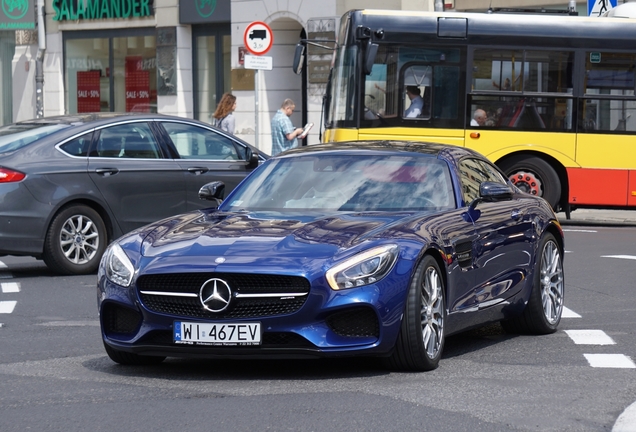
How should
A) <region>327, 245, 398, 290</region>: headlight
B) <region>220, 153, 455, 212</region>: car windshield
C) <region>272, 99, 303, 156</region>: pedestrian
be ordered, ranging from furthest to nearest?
<region>272, 99, 303, 156</region>: pedestrian → <region>220, 153, 455, 212</region>: car windshield → <region>327, 245, 398, 290</region>: headlight

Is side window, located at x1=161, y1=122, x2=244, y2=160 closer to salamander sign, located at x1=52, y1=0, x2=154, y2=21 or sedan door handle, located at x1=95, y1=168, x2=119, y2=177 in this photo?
sedan door handle, located at x1=95, y1=168, x2=119, y2=177

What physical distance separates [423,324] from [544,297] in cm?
205

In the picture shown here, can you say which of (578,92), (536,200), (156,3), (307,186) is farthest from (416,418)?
(156,3)

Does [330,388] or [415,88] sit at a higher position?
[415,88]

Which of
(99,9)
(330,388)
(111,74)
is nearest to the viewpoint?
(330,388)

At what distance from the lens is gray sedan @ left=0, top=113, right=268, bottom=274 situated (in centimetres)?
1185

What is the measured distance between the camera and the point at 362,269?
6559 millimetres

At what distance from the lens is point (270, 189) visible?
8.18 metres

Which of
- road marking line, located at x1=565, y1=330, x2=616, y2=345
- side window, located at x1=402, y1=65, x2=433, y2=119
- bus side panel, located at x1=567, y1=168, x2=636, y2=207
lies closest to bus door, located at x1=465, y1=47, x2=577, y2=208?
bus side panel, located at x1=567, y1=168, x2=636, y2=207

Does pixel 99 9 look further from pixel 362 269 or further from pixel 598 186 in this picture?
pixel 362 269

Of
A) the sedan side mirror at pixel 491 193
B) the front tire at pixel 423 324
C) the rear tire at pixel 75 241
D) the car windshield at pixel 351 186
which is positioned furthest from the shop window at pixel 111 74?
the front tire at pixel 423 324

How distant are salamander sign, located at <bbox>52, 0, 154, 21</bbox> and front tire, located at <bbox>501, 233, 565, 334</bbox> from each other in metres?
24.2

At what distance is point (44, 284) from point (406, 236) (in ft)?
18.6

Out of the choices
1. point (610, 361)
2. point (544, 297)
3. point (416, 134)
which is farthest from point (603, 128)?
point (610, 361)
